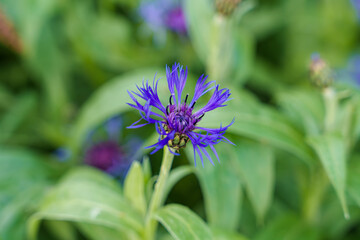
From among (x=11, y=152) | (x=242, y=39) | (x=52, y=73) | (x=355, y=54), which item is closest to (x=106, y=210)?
(x=11, y=152)

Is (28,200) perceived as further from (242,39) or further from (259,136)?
(242,39)

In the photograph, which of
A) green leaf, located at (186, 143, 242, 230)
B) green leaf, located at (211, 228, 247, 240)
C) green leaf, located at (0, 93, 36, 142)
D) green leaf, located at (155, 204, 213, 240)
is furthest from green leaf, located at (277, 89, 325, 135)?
green leaf, located at (0, 93, 36, 142)

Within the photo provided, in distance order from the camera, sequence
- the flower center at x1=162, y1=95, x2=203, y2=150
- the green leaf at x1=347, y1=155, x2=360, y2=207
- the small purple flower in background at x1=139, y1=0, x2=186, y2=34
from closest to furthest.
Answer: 1. the flower center at x1=162, y1=95, x2=203, y2=150
2. the green leaf at x1=347, y1=155, x2=360, y2=207
3. the small purple flower in background at x1=139, y1=0, x2=186, y2=34

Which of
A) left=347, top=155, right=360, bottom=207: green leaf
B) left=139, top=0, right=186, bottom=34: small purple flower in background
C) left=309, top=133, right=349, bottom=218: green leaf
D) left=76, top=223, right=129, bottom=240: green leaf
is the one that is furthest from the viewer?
left=139, top=0, right=186, bottom=34: small purple flower in background

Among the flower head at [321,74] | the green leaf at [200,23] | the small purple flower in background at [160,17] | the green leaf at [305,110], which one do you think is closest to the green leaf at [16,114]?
the small purple flower in background at [160,17]

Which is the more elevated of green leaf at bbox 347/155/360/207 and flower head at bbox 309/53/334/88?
flower head at bbox 309/53/334/88

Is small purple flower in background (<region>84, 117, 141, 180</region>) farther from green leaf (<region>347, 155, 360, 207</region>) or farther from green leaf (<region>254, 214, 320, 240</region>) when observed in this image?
green leaf (<region>347, 155, 360, 207</region>)
